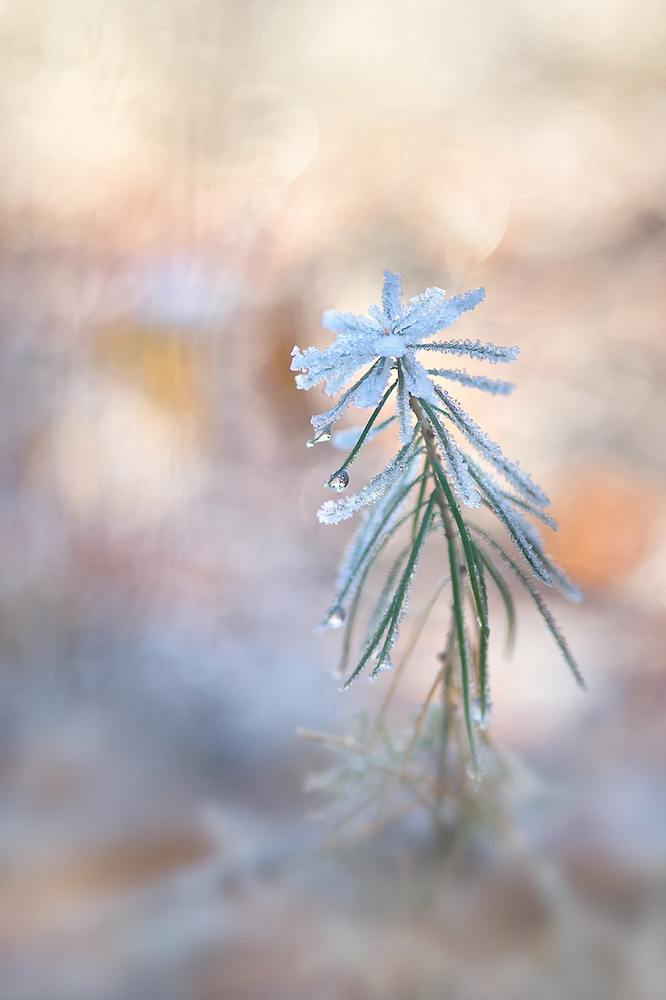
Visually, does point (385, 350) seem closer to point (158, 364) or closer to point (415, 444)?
point (415, 444)

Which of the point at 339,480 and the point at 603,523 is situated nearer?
the point at 339,480

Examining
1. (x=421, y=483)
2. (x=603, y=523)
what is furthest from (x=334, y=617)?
(x=603, y=523)

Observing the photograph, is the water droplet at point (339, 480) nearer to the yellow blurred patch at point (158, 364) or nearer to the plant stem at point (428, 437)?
the plant stem at point (428, 437)

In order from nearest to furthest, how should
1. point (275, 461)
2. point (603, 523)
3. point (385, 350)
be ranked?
point (385, 350), point (603, 523), point (275, 461)

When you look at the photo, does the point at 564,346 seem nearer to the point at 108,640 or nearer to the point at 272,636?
the point at 272,636

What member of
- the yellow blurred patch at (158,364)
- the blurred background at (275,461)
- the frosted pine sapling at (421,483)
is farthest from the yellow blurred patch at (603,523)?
the yellow blurred patch at (158,364)

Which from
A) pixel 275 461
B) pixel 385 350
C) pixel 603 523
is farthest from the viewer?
pixel 275 461

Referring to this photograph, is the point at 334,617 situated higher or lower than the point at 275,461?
lower
